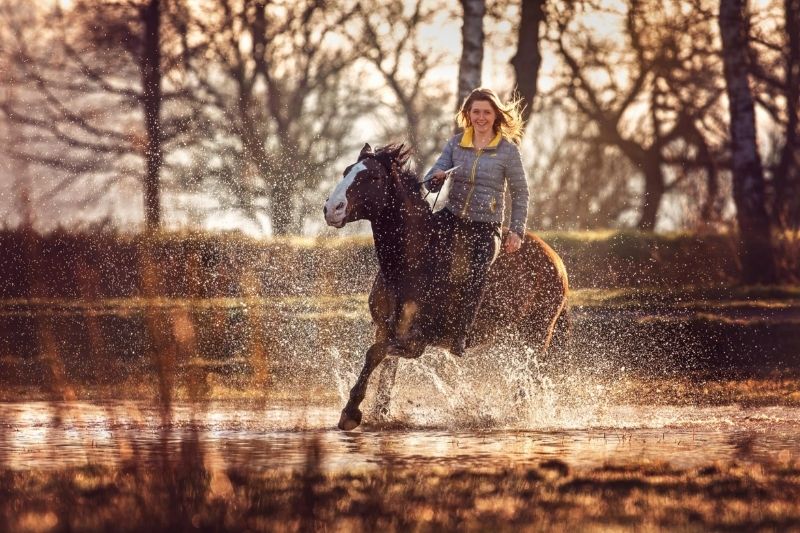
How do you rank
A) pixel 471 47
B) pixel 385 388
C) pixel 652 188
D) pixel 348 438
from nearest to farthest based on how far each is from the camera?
pixel 348 438
pixel 385 388
pixel 471 47
pixel 652 188

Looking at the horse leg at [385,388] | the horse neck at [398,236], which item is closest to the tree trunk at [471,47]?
the horse leg at [385,388]

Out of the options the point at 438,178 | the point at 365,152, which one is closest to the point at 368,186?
the point at 365,152

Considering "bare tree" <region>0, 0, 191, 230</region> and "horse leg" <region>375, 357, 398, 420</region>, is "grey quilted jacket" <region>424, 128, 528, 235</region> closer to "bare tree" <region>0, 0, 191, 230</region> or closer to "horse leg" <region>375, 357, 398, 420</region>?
"horse leg" <region>375, 357, 398, 420</region>

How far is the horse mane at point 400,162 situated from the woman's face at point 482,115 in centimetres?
59

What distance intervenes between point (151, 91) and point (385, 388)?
19.6m

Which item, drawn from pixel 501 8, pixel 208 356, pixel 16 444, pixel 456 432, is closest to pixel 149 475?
pixel 16 444

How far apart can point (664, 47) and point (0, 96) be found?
588 inches

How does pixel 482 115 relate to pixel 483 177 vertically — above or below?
above

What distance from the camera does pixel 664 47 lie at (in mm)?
35500

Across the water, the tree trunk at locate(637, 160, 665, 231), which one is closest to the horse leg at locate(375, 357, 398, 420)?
the water

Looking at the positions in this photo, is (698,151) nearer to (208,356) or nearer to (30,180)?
(30,180)

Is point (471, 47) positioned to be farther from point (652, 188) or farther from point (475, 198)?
point (652, 188)

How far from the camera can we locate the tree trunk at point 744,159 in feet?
89.7

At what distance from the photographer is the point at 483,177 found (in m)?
11.5
